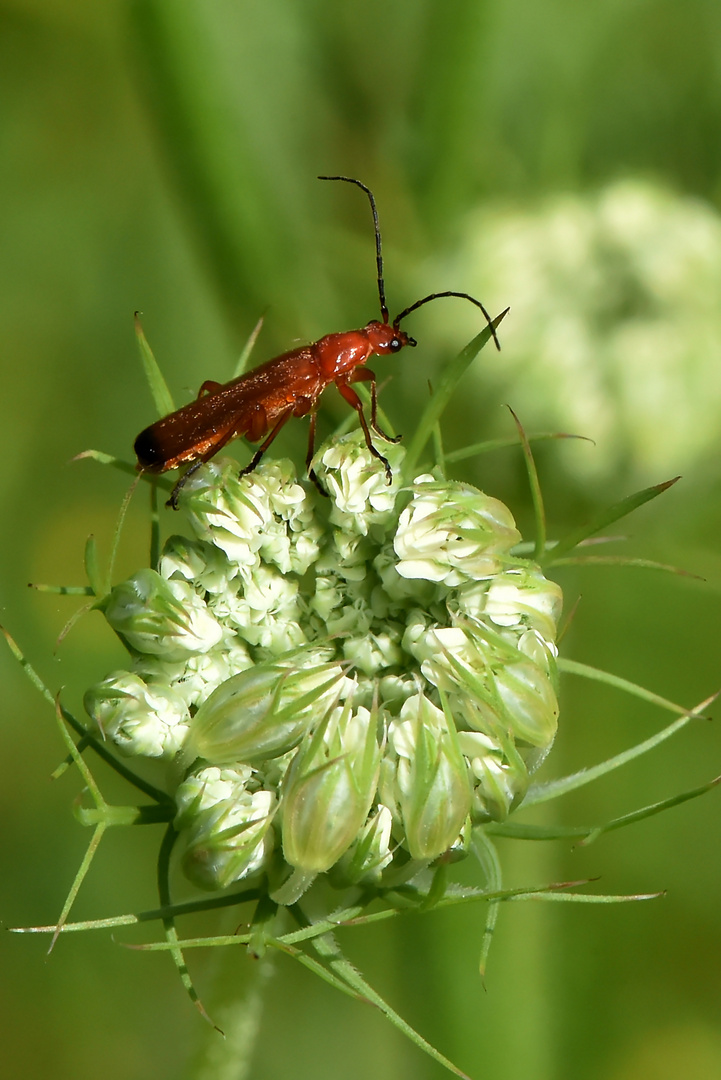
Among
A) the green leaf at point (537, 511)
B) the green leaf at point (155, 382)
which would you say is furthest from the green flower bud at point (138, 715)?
the green leaf at point (537, 511)

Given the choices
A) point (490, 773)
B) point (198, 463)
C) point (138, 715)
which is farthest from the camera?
point (198, 463)

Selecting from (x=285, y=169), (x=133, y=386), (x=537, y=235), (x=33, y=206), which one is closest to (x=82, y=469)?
(x=133, y=386)

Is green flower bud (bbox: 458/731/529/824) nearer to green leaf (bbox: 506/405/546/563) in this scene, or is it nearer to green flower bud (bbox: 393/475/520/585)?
green flower bud (bbox: 393/475/520/585)

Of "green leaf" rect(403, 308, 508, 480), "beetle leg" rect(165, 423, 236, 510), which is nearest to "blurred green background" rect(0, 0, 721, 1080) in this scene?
"beetle leg" rect(165, 423, 236, 510)

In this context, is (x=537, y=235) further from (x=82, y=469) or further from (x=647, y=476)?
(x=82, y=469)

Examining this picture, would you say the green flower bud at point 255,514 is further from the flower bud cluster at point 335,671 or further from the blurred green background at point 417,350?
the blurred green background at point 417,350

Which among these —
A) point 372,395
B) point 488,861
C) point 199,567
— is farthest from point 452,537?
point 488,861

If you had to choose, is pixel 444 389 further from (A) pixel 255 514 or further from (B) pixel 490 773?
(B) pixel 490 773

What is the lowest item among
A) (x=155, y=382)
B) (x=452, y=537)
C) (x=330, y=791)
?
(x=330, y=791)
